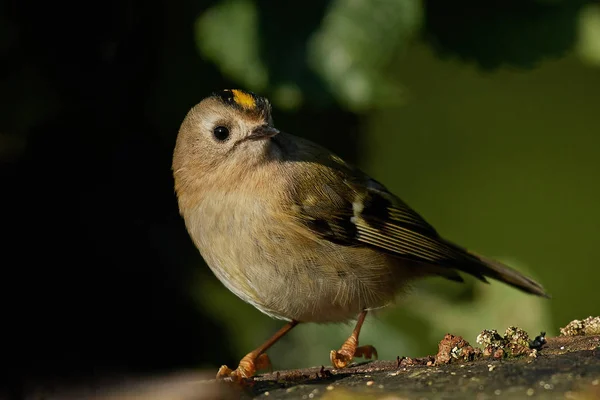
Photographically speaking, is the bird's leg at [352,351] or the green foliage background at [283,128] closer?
the green foliage background at [283,128]

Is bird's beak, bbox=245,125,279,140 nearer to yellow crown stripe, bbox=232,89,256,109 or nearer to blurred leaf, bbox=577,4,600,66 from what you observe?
yellow crown stripe, bbox=232,89,256,109

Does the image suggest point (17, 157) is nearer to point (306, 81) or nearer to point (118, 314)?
point (118, 314)

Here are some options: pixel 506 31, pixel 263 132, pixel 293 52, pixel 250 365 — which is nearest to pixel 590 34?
pixel 506 31

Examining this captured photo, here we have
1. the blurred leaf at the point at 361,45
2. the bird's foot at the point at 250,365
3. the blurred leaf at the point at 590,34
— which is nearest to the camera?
the blurred leaf at the point at 361,45

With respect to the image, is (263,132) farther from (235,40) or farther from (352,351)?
(352,351)

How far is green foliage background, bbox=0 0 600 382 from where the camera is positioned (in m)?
2.87

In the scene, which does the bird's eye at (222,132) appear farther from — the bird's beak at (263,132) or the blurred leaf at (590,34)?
the blurred leaf at (590,34)

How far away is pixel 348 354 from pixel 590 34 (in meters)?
1.31

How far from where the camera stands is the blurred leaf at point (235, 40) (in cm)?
285

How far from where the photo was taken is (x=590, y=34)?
3.19m

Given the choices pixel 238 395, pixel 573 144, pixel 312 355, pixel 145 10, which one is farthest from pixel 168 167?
pixel 573 144

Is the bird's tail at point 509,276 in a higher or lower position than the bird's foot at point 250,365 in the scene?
higher

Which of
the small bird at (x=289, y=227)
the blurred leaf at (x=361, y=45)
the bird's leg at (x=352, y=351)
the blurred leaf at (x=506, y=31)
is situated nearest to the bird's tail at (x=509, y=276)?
the small bird at (x=289, y=227)

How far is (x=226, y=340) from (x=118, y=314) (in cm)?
39
